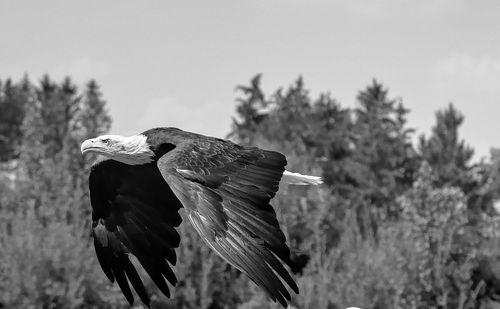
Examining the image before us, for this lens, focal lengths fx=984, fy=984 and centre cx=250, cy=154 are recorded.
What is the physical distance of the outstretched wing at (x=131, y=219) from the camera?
338 inches

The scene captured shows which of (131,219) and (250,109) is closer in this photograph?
(131,219)

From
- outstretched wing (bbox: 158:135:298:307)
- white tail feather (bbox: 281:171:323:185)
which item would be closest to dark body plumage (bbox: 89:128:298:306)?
outstretched wing (bbox: 158:135:298:307)

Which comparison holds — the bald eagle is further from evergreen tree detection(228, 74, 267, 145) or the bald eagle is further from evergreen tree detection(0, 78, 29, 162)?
evergreen tree detection(0, 78, 29, 162)

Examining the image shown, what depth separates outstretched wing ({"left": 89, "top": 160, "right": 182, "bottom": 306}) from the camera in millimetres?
8586

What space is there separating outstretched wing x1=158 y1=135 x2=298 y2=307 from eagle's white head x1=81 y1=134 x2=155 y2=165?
2.62 feet

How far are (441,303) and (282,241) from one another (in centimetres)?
1178

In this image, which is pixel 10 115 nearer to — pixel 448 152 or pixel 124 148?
pixel 448 152

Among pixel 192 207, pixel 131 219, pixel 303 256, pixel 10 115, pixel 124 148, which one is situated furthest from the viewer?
pixel 10 115

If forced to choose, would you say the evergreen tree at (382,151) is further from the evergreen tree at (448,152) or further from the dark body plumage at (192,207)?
the dark body plumage at (192,207)

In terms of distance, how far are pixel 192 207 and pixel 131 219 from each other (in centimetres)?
234

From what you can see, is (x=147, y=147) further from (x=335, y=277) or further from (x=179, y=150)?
(x=335, y=277)

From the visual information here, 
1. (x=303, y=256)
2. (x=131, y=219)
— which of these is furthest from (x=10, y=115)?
(x=131, y=219)

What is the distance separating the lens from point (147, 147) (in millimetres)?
7996

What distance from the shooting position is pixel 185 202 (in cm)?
662
